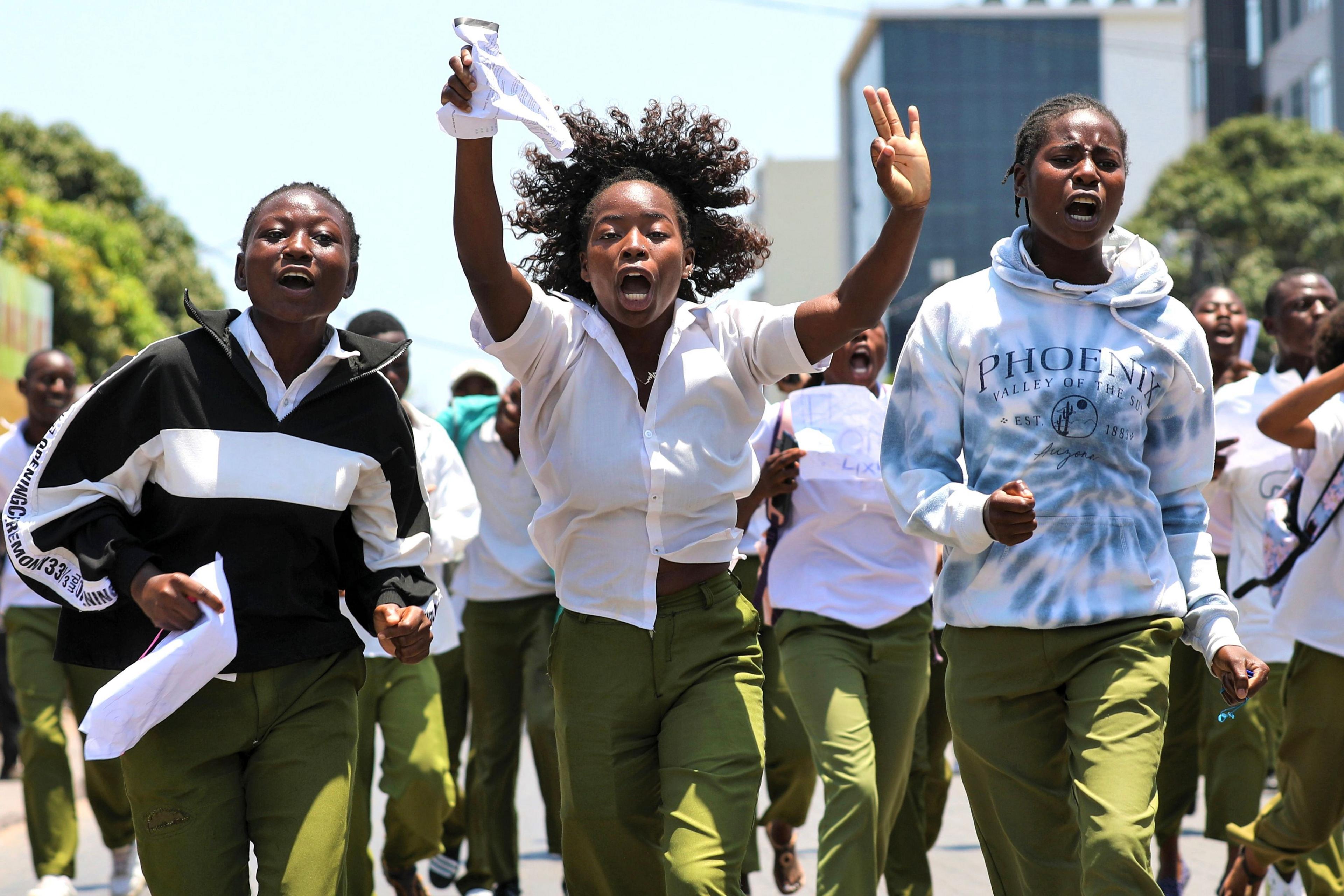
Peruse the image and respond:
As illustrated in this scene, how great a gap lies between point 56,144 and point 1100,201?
49.4 meters

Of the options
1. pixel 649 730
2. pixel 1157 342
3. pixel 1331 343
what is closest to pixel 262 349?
pixel 649 730

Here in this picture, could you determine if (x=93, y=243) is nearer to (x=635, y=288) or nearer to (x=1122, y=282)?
(x=635, y=288)

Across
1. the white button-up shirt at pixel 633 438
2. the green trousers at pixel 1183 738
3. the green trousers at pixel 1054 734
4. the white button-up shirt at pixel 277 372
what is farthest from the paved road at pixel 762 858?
the white button-up shirt at pixel 277 372

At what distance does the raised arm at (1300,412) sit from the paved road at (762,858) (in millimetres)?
2396

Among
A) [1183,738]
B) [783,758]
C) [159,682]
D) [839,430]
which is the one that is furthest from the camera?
[783,758]

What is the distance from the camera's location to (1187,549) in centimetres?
450

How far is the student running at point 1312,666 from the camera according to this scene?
5.86 meters

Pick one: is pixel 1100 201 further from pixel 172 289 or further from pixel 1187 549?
pixel 172 289

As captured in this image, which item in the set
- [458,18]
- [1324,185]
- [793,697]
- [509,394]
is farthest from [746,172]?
[1324,185]

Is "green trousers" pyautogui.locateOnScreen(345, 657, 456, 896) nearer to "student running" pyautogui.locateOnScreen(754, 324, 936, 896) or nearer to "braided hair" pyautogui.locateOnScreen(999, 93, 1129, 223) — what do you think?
"student running" pyautogui.locateOnScreen(754, 324, 936, 896)

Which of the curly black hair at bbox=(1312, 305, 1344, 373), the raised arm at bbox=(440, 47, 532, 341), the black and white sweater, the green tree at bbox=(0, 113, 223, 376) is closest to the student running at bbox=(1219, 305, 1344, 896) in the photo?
the curly black hair at bbox=(1312, 305, 1344, 373)

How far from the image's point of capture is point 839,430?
661 cm

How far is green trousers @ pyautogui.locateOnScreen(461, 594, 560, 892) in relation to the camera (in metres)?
7.96

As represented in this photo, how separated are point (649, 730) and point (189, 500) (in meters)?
1.29
